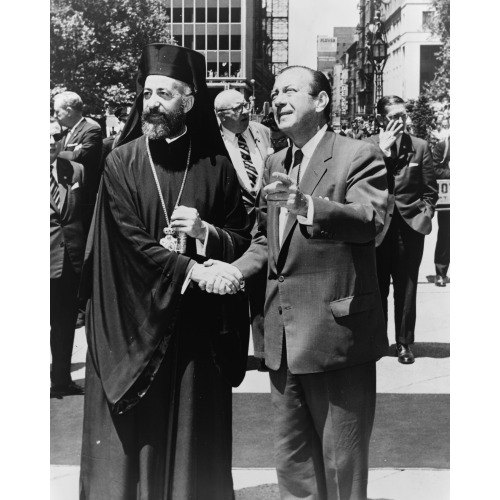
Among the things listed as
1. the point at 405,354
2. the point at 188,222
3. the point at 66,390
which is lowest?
the point at 66,390

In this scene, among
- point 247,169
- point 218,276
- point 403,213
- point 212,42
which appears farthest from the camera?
point 403,213

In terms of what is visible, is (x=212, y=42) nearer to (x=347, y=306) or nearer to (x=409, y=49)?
(x=409, y=49)

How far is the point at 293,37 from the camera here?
16.4 ft

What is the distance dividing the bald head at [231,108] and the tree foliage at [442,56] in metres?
1.15

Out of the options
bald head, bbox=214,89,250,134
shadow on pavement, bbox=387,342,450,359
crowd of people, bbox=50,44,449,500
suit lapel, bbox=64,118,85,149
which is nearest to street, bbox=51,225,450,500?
shadow on pavement, bbox=387,342,450,359

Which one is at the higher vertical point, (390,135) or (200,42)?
(200,42)

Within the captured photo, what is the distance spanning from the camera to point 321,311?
416cm

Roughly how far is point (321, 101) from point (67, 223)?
Result: 1793 mm

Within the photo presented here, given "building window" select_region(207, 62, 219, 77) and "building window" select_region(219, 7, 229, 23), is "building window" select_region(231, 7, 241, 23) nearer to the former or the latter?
"building window" select_region(219, 7, 229, 23)

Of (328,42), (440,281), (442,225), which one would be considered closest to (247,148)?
(328,42)

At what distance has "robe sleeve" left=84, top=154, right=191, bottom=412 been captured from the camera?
4.54 metres

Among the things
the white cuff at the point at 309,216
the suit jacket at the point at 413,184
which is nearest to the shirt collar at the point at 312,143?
the white cuff at the point at 309,216

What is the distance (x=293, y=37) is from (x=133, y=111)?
1079 millimetres

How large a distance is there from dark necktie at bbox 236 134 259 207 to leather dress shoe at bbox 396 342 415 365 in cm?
133
